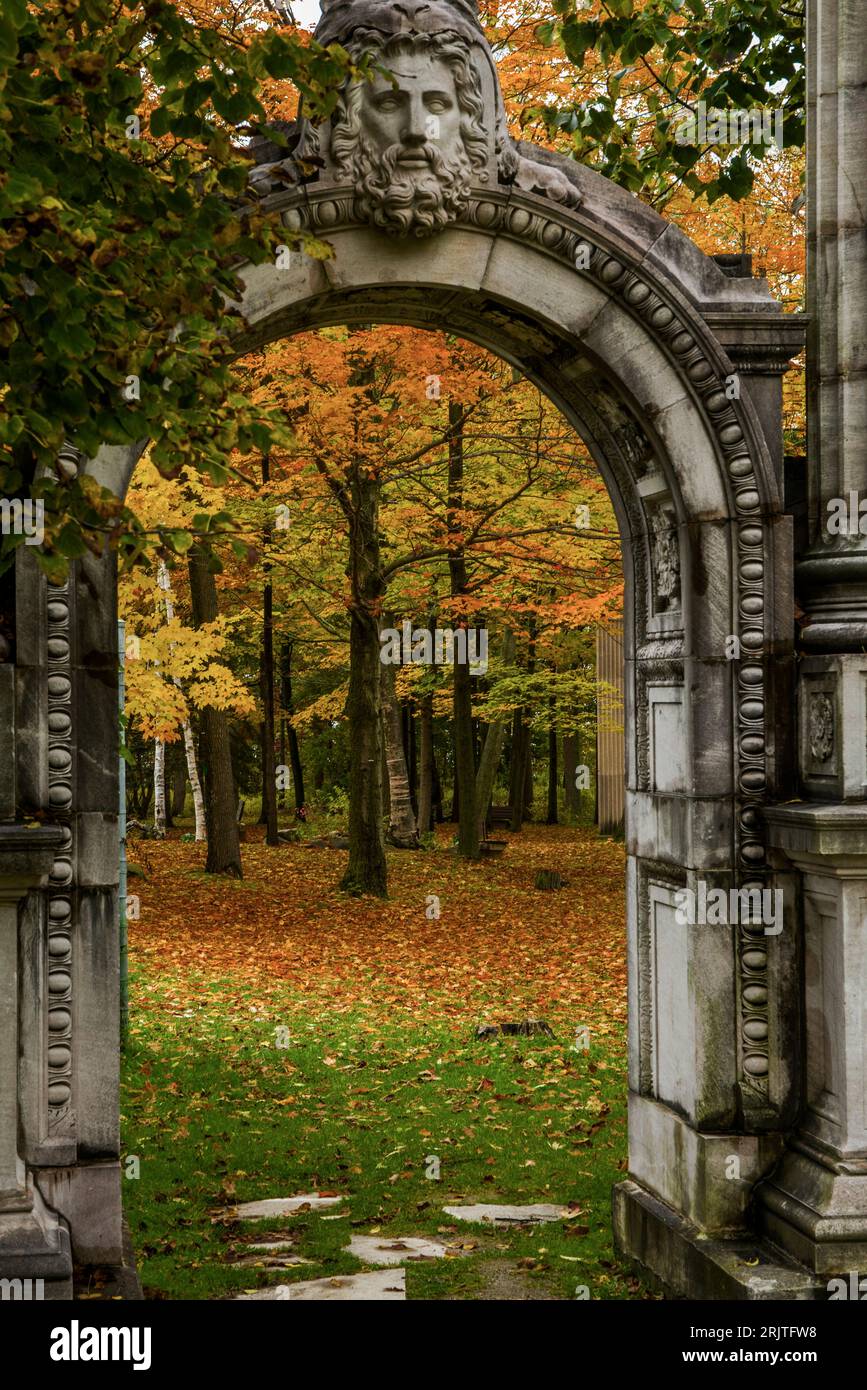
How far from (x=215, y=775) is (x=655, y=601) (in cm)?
1318

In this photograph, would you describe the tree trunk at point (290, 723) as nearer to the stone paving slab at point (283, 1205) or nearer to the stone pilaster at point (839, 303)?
the stone paving slab at point (283, 1205)

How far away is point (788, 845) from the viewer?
19.1 feet

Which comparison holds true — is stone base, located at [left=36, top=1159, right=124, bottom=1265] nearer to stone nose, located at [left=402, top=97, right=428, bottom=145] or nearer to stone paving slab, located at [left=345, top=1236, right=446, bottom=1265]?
stone paving slab, located at [left=345, top=1236, right=446, bottom=1265]

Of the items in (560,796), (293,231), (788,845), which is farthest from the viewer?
(560,796)

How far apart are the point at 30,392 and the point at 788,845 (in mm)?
3507

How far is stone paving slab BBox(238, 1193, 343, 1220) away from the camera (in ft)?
24.4

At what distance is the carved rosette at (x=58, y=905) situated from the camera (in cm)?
544

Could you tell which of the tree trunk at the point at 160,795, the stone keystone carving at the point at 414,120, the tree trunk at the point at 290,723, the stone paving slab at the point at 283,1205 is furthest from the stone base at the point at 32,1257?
the tree trunk at the point at 290,723

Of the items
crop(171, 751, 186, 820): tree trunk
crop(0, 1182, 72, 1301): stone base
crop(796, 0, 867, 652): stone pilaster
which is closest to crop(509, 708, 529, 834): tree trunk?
crop(171, 751, 186, 820): tree trunk

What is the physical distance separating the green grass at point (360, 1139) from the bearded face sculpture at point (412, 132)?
4525 millimetres

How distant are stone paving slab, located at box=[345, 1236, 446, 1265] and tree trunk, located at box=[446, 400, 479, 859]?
34.3 ft

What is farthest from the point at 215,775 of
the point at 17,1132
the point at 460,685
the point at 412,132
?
the point at 412,132

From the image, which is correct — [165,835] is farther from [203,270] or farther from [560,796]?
[203,270]
